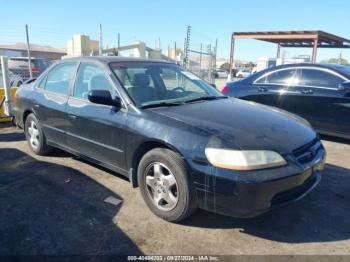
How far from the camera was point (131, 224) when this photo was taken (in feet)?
10.4

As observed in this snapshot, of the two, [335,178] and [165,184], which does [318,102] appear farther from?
[165,184]

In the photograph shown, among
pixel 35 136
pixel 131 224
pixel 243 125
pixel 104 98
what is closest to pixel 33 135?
pixel 35 136

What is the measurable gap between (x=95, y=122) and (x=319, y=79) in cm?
455

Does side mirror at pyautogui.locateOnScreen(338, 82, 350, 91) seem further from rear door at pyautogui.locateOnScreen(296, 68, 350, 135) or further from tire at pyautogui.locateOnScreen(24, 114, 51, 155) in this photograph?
tire at pyautogui.locateOnScreen(24, 114, 51, 155)

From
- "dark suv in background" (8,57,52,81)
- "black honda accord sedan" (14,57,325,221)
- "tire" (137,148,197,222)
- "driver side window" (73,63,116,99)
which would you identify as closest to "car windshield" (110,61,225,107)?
"black honda accord sedan" (14,57,325,221)

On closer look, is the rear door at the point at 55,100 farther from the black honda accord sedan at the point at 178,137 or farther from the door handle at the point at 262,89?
the door handle at the point at 262,89

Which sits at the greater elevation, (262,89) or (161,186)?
(262,89)

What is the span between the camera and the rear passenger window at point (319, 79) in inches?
238

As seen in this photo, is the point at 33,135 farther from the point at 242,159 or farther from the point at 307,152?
the point at 307,152

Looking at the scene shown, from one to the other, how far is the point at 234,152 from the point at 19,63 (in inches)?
620

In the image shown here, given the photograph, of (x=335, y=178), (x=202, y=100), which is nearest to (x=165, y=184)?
(x=202, y=100)

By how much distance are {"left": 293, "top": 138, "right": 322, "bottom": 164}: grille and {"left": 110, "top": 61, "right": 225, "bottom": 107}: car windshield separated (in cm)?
137

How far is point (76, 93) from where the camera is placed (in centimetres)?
423

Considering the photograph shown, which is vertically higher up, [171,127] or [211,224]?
[171,127]
